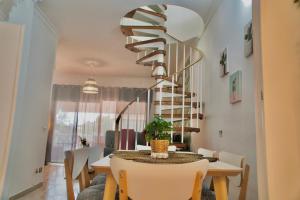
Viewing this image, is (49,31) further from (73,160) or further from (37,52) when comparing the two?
(73,160)

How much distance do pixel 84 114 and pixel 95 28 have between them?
3934mm

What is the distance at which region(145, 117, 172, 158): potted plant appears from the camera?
1.77 metres

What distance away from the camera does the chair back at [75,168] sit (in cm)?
157

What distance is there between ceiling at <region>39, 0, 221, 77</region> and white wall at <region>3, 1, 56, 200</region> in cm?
36

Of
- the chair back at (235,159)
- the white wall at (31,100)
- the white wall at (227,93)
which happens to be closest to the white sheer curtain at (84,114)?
the white wall at (31,100)

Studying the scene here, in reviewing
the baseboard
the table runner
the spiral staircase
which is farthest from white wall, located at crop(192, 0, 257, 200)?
the baseboard

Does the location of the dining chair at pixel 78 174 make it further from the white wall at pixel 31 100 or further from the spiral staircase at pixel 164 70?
the spiral staircase at pixel 164 70

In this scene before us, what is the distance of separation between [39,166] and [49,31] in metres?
2.61

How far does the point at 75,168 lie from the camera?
1683 millimetres

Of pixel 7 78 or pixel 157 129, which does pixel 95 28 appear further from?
pixel 157 129

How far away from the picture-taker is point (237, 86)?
9.57 ft

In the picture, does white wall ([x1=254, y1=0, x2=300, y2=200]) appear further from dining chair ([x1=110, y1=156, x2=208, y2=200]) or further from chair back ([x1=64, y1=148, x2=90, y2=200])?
chair back ([x1=64, y1=148, x2=90, y2=200])

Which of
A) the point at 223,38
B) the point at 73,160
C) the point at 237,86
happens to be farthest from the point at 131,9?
the point at 73,160

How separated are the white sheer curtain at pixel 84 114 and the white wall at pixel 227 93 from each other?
3.80 meters
